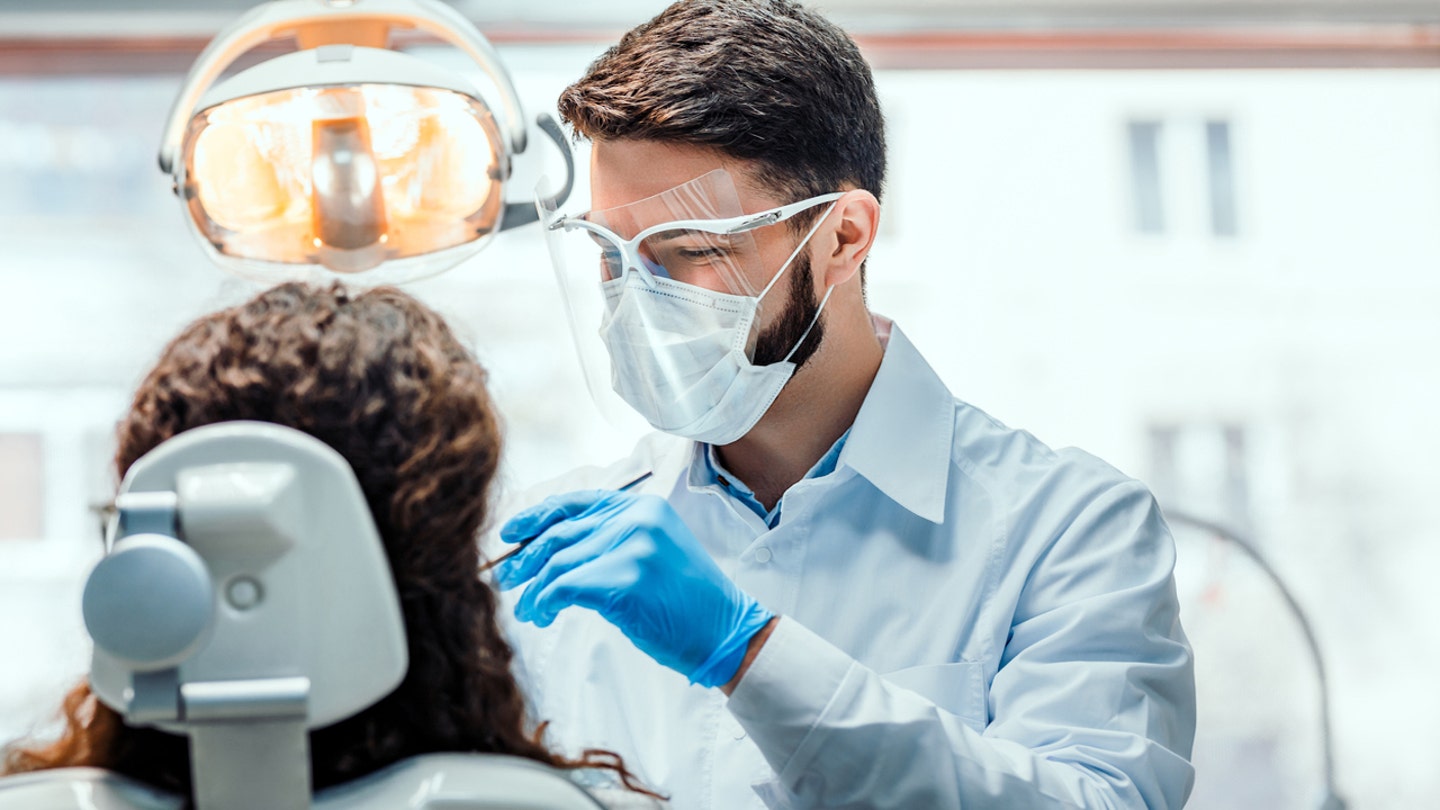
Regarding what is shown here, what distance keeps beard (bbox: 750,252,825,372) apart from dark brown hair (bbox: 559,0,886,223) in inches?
2.3

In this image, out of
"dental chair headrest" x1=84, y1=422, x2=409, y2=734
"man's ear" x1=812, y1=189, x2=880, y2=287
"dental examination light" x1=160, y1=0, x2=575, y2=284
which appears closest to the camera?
"dental chair headrest" x1=84, y1=422, x2=409, y2=734

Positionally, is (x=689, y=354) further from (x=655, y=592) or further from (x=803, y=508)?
(x=655, y=592)

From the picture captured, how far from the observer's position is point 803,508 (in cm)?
162

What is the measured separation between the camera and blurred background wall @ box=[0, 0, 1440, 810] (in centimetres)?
289

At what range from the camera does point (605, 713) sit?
167 cm

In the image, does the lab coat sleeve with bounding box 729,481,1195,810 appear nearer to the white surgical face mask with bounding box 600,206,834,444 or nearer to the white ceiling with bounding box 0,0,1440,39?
the white surgical face mask with bounding box 600,206,834,444

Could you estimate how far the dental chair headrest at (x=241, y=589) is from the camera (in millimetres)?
730

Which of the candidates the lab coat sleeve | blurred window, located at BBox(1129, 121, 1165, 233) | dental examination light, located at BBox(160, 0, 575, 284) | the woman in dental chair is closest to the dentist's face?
dental examination light, located at BBox(160, 0, 575, 284)

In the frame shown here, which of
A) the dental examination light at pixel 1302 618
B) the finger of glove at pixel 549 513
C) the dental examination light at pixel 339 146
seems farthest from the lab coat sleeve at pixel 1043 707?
the dental examination light at pixel 1302 618

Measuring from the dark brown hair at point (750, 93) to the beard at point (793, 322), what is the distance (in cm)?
6

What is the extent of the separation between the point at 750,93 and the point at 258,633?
1.01 m

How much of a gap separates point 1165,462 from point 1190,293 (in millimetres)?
418

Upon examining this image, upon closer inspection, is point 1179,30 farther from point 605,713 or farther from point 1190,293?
point 605,713

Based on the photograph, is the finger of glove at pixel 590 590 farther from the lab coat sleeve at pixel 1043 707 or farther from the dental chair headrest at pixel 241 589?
the dental chair headrest at pixel 241 589
